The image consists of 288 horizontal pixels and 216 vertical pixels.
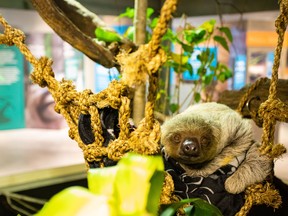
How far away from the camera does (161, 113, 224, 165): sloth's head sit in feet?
3.62

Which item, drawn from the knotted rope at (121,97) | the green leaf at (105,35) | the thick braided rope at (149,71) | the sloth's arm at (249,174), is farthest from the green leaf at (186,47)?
the thick braided rope at (149,71)

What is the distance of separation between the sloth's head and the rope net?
197mm

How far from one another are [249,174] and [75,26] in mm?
870

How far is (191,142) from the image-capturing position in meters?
1.11

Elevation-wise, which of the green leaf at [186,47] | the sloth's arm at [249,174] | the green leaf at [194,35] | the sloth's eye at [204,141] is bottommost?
the sloth's arm at [249,174]

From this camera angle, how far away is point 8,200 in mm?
1685

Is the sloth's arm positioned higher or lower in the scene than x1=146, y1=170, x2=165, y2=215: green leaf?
lower

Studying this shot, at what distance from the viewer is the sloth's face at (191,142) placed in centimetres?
110

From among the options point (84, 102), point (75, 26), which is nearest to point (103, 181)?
point (84, 102)

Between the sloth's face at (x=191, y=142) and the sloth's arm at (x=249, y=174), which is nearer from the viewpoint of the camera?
the sloth's arm at (x=249, y=174)

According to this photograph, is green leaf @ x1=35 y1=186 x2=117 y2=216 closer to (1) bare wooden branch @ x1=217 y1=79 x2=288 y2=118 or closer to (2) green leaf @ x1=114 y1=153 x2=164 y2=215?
(2) green leaf @ x1=114 y1=153 x2=164 y2=215

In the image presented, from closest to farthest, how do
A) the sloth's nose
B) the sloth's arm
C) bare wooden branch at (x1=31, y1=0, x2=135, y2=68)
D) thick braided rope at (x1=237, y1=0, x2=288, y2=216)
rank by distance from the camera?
thick braided rope at (x1=237, y1=0, x2=288, y2=216) < the sloth's arm < the sloth's nose < bare wooden branch at (x1=31, y1=0, x2=135, y2=68)

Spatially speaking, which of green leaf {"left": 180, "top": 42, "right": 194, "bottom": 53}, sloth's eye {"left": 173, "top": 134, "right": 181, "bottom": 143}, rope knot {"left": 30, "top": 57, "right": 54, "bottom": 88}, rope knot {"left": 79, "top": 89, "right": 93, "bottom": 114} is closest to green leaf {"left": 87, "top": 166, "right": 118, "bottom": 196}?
rope knot {"left": 79, "top": 89, "right": 93, "bottom": 114}

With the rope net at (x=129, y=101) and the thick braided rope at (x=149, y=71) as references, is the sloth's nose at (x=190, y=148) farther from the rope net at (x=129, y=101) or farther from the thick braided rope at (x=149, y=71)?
the thick braided rope at (x=149, y=71)
